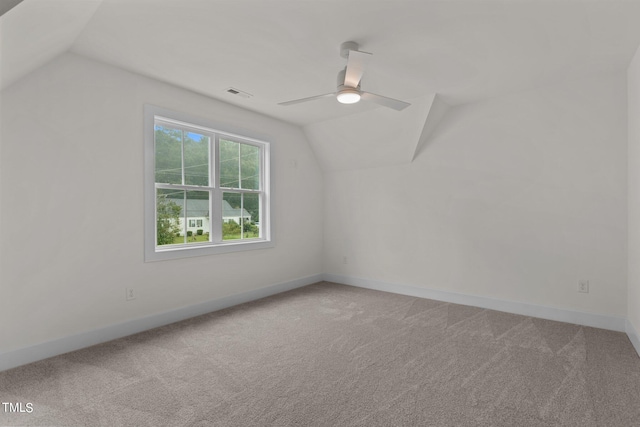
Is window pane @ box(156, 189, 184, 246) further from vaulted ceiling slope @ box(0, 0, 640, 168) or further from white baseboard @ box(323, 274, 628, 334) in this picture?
white baseboard @ box(323, 274, 628, 334)

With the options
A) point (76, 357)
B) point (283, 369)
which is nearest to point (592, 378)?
point (283, 369)

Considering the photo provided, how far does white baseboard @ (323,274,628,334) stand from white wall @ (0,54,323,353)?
8.27 ft

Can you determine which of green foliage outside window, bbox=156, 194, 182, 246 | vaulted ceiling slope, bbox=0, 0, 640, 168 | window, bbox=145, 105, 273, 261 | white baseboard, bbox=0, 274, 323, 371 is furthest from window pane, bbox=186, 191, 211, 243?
vaulted ceiling slope, bbox=0, 0, 640, 168

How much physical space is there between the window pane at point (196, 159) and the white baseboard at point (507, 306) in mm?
2784

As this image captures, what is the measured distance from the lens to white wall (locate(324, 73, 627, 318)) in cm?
321

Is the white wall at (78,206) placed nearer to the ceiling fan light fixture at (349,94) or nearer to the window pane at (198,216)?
the window pane at (198,216)

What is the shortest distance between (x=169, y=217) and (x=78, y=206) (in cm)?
91

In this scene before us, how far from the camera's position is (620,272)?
10.4 feet

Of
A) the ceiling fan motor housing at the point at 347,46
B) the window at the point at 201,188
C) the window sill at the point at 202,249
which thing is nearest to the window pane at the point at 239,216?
the window at the point at 201,188

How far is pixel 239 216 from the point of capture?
14.3ft

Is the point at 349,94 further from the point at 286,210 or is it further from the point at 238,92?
the point at 286,210

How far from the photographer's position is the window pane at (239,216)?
4191mm

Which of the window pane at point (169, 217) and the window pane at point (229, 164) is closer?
the window pane at point (169, 217)

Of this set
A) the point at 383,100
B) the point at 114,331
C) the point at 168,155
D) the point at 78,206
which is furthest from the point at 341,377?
the point at 168,155
